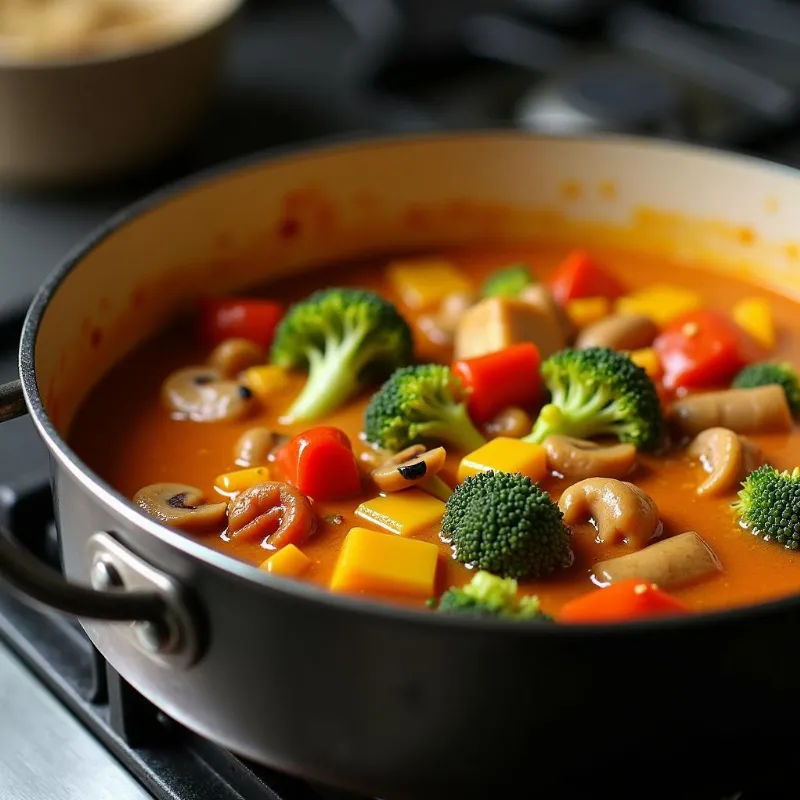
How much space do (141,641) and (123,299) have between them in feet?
2.65

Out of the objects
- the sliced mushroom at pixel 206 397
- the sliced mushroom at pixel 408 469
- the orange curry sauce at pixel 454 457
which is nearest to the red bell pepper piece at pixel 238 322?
the orange curry sauce at pixel 454 457

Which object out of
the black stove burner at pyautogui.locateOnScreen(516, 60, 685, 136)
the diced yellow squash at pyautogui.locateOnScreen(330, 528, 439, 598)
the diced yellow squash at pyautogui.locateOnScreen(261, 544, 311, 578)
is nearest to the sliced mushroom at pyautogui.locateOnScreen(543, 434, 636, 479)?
the diced yellow squash at pyautogui.locateOnScreen(330, 528, 439, 598)

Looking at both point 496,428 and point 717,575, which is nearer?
point 717,575

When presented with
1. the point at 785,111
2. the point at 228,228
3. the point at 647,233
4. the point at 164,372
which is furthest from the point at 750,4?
the point at 164,372

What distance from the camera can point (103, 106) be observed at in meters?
2.44

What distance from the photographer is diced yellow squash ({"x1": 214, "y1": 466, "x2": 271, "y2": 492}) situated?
5.19 ft

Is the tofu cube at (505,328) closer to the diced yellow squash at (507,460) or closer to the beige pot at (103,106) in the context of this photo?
the diced yellow squash at (507,460)

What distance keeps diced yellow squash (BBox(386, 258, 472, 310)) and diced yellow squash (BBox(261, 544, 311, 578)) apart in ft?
2.58

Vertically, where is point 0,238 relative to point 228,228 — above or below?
below

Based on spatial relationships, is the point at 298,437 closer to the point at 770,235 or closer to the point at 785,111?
the point at 770,235

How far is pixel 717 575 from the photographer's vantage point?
1.42 m

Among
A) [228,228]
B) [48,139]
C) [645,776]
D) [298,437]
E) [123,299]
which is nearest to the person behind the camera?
[645,776]

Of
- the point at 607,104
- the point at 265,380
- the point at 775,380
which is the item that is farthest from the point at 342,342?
the point at 607,104

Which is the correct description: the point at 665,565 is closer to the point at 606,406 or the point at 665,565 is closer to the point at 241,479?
the point at 606,406
